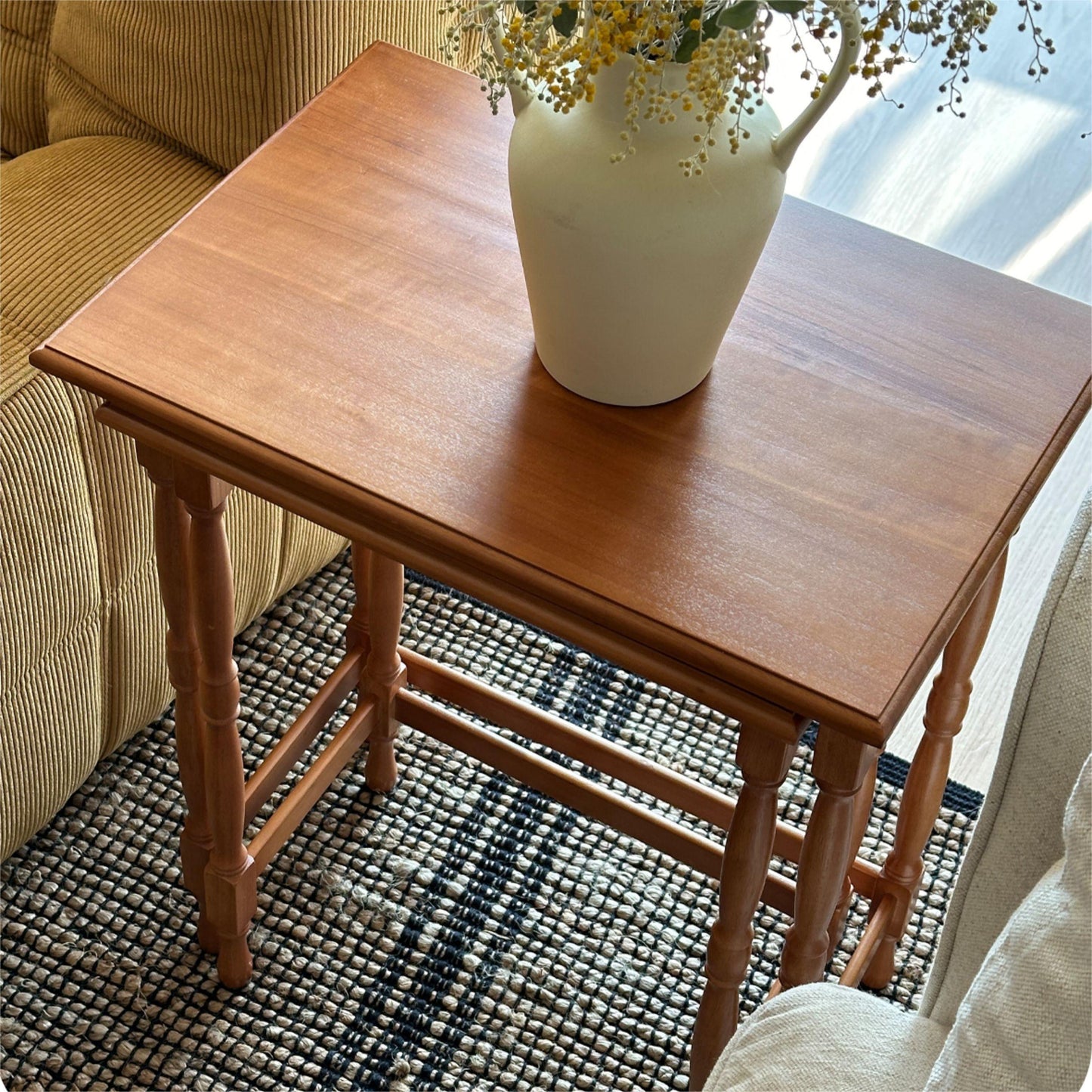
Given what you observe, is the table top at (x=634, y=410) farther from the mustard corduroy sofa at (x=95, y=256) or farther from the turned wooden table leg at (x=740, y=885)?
the mustard corduroy sofa at (x=95, y=256)

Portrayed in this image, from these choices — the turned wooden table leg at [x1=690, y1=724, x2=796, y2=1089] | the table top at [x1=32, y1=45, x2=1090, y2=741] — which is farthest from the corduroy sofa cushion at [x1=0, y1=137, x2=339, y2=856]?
the turned wooden table leg at [x1=690, y1=724, x2=796, y2=1089]

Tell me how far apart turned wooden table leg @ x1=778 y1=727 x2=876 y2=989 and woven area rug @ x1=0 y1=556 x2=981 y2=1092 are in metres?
0.34

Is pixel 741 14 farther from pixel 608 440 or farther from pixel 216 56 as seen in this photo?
pixel 216 56

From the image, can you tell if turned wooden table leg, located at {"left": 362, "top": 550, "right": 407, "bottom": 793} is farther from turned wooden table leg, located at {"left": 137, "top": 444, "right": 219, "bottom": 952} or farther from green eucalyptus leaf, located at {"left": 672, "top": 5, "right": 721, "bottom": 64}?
green eucalyptus leaf, located at {"left": 672, "top": 5, "right": 721, "bottom": 64}

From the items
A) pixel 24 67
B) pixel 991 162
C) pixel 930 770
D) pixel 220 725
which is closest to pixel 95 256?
pixel 24 67

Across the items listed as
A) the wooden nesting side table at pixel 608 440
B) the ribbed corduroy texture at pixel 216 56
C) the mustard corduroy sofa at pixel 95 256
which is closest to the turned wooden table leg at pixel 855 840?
the wooden nesting side table at pixel 608 440

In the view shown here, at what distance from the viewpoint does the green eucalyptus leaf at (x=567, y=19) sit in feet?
2.36

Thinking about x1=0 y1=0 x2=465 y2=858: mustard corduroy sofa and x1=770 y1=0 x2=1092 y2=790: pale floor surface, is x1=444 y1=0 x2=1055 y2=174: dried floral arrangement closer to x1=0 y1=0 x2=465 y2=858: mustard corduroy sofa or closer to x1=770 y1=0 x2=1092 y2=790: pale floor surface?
x1=0 y1=0 x2=465 y2=858: mustard corduroy sofa

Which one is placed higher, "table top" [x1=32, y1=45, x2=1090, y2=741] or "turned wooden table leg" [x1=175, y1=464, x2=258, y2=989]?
"table top" [x1=32, y1=45, x2=1090, y2=741]

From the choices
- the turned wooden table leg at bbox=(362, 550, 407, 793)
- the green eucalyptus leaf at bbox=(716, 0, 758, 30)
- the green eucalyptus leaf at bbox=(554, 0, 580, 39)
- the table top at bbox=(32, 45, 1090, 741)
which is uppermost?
the green eucalyptus leaf at bbox=(716, 0, 758, 30)

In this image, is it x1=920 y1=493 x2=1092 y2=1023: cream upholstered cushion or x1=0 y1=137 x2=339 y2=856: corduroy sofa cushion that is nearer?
x1=920 y1=493 x2=1092 y2=1023: cream upholstered cushion

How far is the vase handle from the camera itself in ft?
2.20

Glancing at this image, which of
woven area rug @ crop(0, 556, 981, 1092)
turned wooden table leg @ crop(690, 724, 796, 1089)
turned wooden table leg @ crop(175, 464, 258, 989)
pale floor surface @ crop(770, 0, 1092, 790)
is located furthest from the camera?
pale floor surface @ crop(770, 0, 1092, 790)

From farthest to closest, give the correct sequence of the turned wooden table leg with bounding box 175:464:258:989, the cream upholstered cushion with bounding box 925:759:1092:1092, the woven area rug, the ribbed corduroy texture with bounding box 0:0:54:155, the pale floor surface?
the pale floor surface
the ribbed corduroy texture with bounding box 0:0:54:155
the woven area rug
the turned wooden table leg with bounding box 175:464:258:989
the cream upholstered cushion with bounding box 925:759:1092:1092
